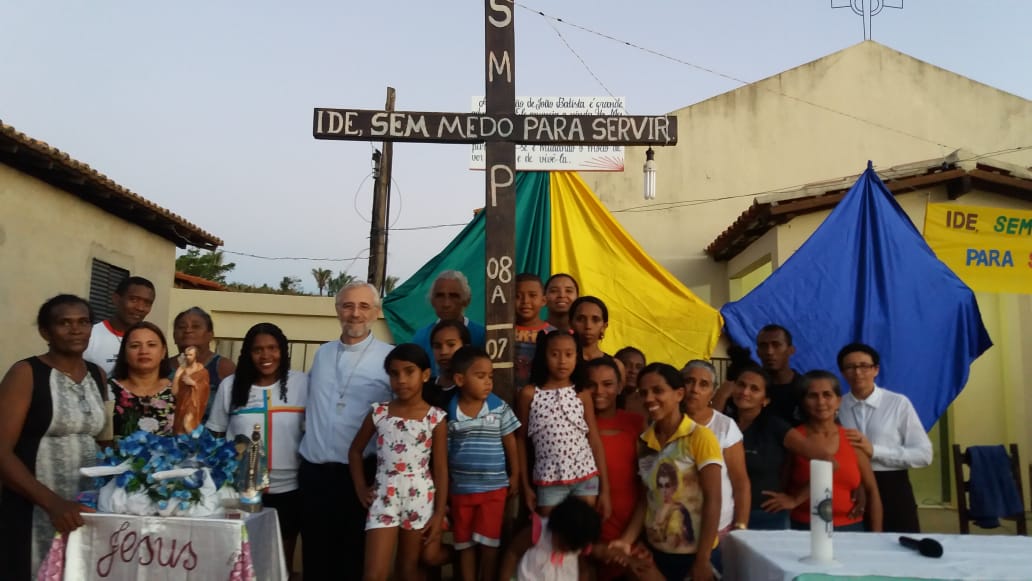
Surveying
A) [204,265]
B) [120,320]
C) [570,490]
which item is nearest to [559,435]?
[570,490]

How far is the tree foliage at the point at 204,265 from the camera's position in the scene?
25.8 metres

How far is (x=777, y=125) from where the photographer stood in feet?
35.2

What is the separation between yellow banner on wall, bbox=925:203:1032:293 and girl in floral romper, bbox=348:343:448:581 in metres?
4.88

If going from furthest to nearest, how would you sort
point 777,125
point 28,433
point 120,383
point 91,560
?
point 777,125 < point 120,383 < point 28,433 < point 91,560

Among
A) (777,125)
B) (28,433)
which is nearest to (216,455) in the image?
(28,433)

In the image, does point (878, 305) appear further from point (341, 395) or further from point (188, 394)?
point (188, 394)

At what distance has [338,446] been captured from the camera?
344 centimetres

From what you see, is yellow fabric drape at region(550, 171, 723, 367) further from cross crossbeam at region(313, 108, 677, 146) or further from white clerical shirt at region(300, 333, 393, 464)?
white clerical shirt at region(300, 333, 393, 464)

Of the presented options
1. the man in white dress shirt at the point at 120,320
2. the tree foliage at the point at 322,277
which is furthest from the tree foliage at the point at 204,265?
the man in white dress shirt at the point at 120,320

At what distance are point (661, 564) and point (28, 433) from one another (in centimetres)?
256

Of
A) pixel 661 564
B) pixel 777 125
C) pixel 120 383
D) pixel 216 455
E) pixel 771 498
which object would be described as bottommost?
pixel 661 564

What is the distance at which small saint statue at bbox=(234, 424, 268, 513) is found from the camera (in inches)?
117

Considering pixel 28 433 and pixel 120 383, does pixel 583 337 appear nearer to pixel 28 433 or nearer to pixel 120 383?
pixel 120 383

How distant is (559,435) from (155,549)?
164 cm
